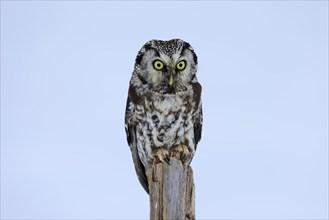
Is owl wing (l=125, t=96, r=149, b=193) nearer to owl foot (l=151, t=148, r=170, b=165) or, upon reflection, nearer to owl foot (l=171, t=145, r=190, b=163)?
owl foot (l=151, t=148, r=170, b=165)

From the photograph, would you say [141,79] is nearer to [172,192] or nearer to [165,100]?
[165,100]

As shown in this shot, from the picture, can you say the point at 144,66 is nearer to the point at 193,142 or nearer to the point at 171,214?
the point at 193,142

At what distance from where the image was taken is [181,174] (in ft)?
17.8

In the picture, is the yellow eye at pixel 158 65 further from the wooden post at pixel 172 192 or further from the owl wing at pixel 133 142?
the wooden post at pixel 172 192

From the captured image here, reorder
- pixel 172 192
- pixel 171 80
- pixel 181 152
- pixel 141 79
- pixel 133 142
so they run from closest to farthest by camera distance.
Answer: pixel 172 192 → pixel 171 80 → pixel 181 152 → pixel 141 79 → pixel 133 142

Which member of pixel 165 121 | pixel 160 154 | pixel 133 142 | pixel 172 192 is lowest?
pixel 172 192

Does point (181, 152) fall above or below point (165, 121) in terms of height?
below

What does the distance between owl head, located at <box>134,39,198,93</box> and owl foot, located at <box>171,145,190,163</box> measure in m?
0.67

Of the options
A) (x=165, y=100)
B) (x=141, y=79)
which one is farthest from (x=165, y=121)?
(x=141, y=79)

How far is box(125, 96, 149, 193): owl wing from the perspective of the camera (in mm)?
8031

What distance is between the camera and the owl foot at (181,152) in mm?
7676

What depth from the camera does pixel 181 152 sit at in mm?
7723

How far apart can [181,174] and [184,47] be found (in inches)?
106

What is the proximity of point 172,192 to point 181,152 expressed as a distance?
2.50 metres
